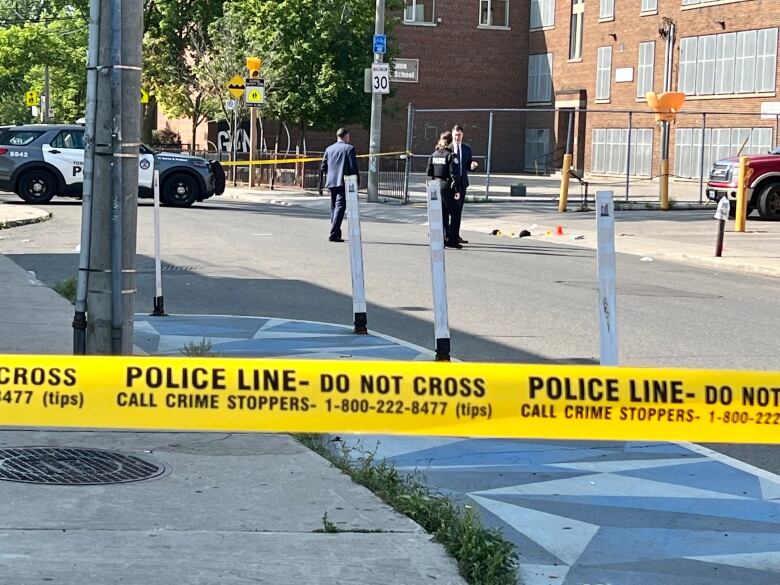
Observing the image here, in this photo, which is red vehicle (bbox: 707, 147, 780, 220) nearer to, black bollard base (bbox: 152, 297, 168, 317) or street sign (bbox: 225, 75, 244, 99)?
street sign (bbox: 225, 75, 244, 99)

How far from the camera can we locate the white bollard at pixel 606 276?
298 inches

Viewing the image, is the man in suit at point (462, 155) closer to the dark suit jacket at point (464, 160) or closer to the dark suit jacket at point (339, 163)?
the dark suit jacket at point (464, 160)

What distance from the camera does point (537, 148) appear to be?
190ft

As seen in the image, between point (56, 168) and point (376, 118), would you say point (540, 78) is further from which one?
point (56, 168)

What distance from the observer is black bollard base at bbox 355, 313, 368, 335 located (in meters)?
11.2

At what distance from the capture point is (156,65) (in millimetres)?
A: 49750

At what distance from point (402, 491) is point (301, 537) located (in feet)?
2.69

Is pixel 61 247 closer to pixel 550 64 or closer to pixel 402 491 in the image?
pixel 402 491

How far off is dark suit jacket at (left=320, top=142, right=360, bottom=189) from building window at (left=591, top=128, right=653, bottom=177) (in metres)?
29.1

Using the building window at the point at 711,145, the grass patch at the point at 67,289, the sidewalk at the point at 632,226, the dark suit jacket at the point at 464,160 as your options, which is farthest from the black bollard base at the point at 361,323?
the building window at the point at 711,145

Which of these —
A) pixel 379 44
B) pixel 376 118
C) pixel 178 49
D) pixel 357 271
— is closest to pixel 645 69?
pixel 178 49

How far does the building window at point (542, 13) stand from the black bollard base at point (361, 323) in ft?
159

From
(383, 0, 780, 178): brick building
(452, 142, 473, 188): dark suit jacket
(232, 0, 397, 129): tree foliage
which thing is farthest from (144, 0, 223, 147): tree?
(452, 142, 473, 188): dark suit jacket

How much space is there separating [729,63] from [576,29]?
36.1 feet
